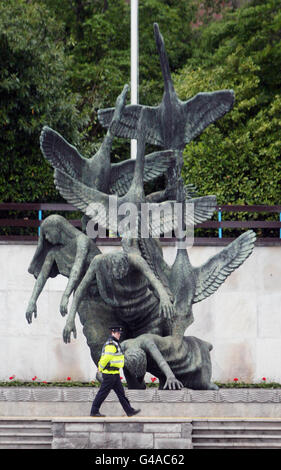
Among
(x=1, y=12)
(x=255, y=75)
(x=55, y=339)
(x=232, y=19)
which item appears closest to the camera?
(x=55, y=339)

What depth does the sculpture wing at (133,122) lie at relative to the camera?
15242mm

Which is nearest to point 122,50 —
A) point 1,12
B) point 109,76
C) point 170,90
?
point 109,76

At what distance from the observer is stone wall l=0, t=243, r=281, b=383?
63.8ft

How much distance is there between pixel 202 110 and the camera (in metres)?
15.2

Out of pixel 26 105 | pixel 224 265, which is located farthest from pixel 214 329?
pixel 26 105

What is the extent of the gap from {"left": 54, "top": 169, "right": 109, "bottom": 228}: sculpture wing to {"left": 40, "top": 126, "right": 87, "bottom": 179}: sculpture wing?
0.59 meters

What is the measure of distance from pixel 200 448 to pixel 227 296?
25.7 feet

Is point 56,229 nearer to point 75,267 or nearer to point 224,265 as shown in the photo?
point 75,267

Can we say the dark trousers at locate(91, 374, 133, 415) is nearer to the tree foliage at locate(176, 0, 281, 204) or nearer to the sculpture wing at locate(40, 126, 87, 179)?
the sculpture wing at locate(40, 126, 87, 179)

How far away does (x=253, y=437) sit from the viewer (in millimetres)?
11992

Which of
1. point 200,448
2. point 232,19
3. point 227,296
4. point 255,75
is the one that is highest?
point 232,19

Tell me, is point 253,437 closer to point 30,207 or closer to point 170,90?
point 170,90

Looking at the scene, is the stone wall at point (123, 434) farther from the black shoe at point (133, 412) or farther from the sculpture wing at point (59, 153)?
the sculpture wing at point (59, 153)

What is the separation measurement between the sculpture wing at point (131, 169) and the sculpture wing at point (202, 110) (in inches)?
17.3
